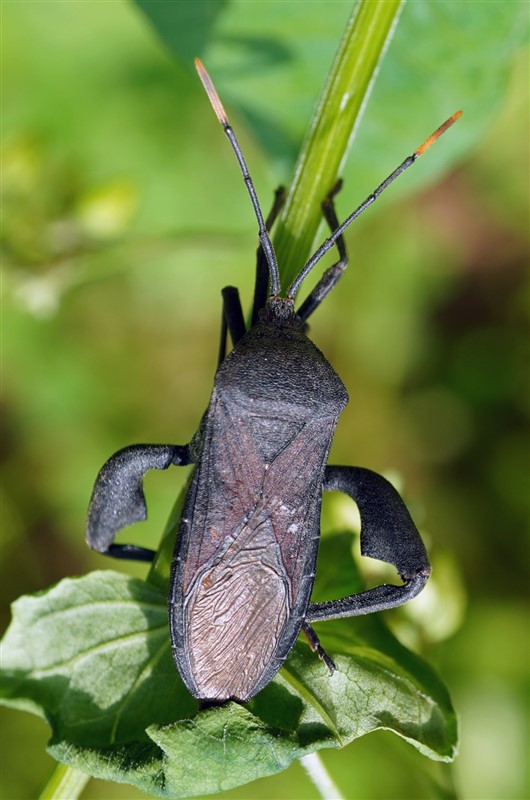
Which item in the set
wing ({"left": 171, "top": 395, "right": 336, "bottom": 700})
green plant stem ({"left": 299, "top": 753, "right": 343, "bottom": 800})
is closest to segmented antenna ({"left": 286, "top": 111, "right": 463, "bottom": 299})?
wing ({"left": 171, "top": 395, "right": 336, "bottom": 700})

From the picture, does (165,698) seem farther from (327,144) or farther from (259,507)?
(327,144)

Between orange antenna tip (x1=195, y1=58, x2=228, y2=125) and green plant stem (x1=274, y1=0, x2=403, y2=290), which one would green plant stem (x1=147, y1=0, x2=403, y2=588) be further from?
orange antenna tip (x1=195, y1=58, x2=228, y2=125)

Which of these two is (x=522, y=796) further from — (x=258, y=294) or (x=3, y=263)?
(x=3, y=263)

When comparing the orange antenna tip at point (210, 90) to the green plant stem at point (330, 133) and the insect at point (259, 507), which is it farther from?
the green plant stem at point (330, 133)

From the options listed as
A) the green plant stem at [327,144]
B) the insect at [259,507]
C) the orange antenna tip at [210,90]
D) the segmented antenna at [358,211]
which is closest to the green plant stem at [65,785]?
the green plant stem at [327,144]

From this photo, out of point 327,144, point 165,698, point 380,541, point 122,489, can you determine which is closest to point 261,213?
point 327,144

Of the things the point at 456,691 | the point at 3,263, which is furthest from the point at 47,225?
the point at 456,691
